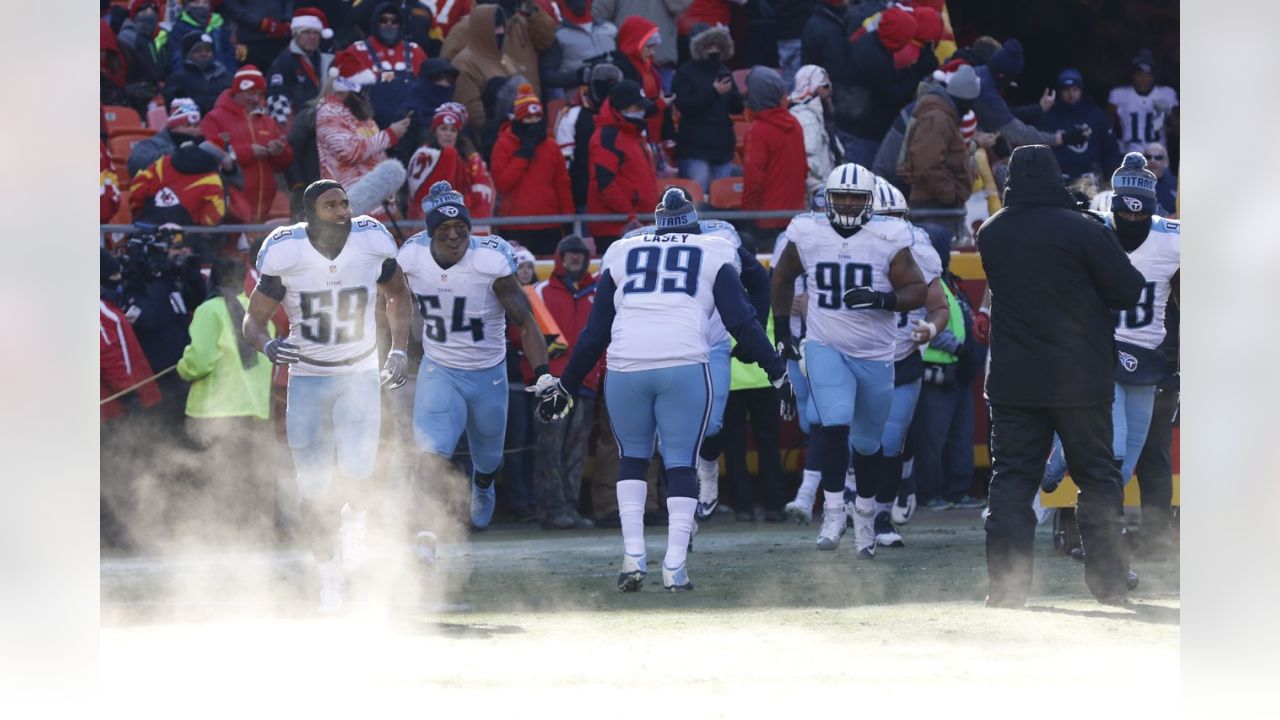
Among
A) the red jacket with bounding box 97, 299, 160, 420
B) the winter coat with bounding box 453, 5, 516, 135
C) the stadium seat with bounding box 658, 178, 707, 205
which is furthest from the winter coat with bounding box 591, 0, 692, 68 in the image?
the red jacket with bounding box 97, 299, 160, 420

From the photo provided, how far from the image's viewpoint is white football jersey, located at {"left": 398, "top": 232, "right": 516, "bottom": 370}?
10.5m

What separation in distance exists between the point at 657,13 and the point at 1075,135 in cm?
341

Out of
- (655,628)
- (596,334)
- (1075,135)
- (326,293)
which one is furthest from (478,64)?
(655,628)

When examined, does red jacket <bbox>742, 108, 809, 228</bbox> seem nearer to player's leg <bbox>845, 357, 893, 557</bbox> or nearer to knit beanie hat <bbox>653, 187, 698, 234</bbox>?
player's leg <bbox>845, 357, 893, 557</bbox>

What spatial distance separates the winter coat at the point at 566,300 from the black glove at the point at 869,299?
271 cm

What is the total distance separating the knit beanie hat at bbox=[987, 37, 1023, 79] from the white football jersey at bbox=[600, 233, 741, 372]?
5.51m

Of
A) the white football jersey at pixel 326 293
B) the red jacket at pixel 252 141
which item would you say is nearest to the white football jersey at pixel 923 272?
the white football jersey at pixel 326 293

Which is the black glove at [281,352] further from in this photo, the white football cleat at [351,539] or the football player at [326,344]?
the white football cleat at [351,539]

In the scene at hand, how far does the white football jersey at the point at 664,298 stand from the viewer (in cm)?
946

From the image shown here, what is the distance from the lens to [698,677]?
7.17 m
